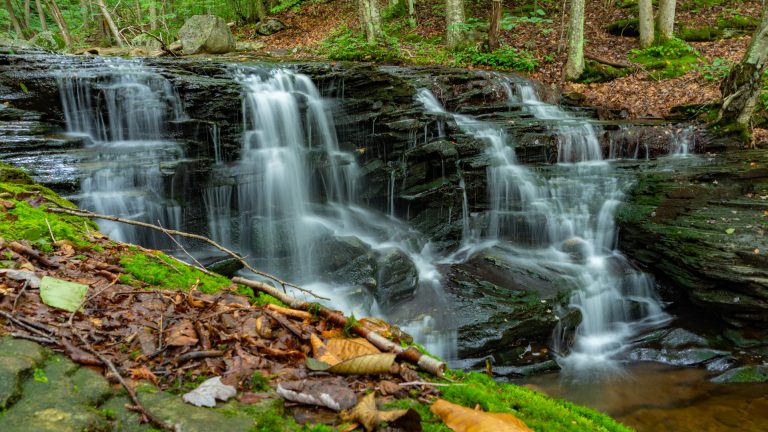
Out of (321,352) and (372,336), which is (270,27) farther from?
(321,352)

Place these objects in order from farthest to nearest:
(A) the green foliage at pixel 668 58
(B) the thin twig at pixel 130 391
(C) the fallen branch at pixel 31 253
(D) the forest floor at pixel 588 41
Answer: (A) the green foliage at pixel 668 58 → (D) the forest floor at pixel 588 41 → (C) the fallen branch at pixel 31 253 → (B) the thin twig at pixel 130 391

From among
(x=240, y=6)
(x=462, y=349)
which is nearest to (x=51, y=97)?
(x=462, y=349)

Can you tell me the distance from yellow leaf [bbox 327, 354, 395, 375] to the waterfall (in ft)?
20.1

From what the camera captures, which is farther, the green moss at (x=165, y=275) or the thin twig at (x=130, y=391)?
the green moss at (x=165, y=275)

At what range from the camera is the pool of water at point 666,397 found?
5.28 m

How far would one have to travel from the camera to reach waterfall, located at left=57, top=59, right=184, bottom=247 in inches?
282

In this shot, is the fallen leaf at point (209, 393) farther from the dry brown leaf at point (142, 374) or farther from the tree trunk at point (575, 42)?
the tree trunk at point (575, 42)

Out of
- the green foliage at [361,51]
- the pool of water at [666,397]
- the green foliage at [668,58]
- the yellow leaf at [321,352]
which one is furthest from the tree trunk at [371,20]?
the yellow leaf at [321,352]

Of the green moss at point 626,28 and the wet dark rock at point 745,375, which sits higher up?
the green moss at point 626,28

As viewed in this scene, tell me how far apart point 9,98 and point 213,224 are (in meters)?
4.81

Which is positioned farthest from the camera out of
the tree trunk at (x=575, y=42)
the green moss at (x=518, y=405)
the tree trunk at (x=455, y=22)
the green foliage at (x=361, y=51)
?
the tree trunk at (x=455, y=22)

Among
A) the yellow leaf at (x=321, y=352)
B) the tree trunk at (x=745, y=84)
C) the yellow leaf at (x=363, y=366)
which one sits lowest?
Answer: the yellow leaf at (x=321, y=352)

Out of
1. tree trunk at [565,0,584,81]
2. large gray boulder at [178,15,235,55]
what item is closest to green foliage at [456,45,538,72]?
tree trunk at [565,0,584,81]

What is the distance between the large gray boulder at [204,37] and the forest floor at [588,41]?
1782mm
